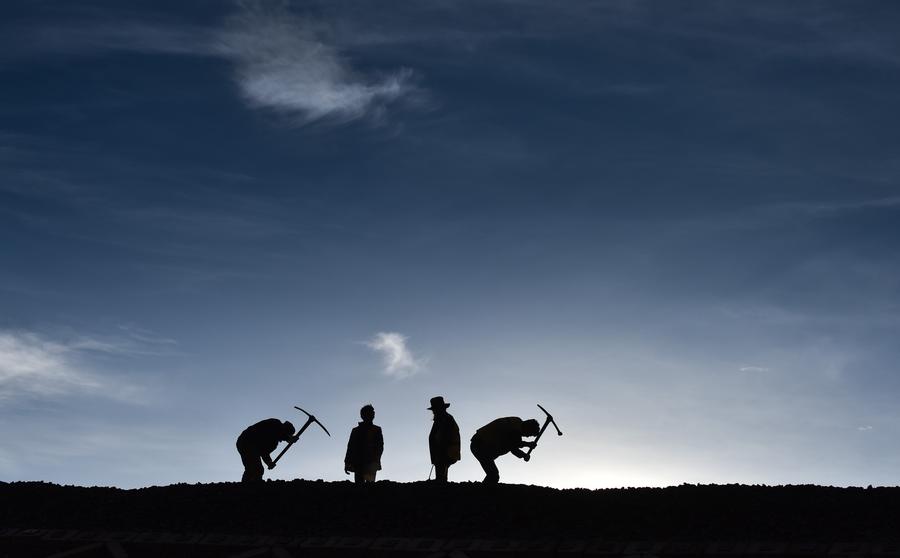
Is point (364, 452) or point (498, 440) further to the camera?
point (364, 452)

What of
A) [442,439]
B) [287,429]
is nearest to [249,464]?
[287,429]

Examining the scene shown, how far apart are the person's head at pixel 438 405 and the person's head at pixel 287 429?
10.2ft

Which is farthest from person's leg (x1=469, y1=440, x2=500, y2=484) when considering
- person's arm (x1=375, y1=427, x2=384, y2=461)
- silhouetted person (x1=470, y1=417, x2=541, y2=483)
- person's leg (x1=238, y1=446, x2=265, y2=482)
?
person's leg (x1=238, y1=446, x2=265, y2=482)

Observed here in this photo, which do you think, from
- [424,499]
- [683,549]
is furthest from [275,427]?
[683,549]

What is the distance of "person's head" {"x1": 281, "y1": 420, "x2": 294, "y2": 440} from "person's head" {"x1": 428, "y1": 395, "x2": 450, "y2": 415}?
3123mm

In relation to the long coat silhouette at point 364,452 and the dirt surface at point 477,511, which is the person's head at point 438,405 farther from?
the dirt surface at point 477,511

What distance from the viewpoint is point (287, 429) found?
21359 mm

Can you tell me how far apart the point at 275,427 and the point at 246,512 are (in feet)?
14.0

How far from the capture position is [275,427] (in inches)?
837

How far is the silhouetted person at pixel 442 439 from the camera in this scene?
2034cm

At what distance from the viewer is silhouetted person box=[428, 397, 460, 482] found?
801 inches

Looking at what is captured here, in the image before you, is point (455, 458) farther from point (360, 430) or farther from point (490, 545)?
point (490, 545)

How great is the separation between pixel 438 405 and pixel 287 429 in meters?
3.31

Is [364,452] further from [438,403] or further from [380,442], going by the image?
[438,403]
